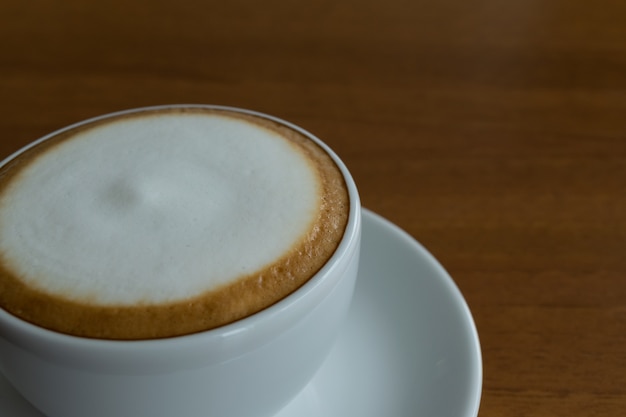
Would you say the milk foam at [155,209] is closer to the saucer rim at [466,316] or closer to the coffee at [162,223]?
the coffee at [162,223]

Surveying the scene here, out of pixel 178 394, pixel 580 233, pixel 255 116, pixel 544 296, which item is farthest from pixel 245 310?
pixel 580 233

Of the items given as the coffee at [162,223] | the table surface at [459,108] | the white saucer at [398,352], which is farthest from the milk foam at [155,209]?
the table surface at [459,108]

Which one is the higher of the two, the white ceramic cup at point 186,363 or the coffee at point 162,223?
the coffee at point 162,223

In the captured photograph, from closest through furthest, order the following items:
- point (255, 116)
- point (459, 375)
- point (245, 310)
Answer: point (245, 310)
point (459, 375)
point (255, 116)

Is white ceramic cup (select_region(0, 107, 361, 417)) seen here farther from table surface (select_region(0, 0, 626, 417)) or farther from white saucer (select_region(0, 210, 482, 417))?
table surface (select_region(0, 0, 626, 417))

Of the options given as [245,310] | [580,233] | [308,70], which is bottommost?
[580,233]

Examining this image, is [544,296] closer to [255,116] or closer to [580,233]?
[580,233]
